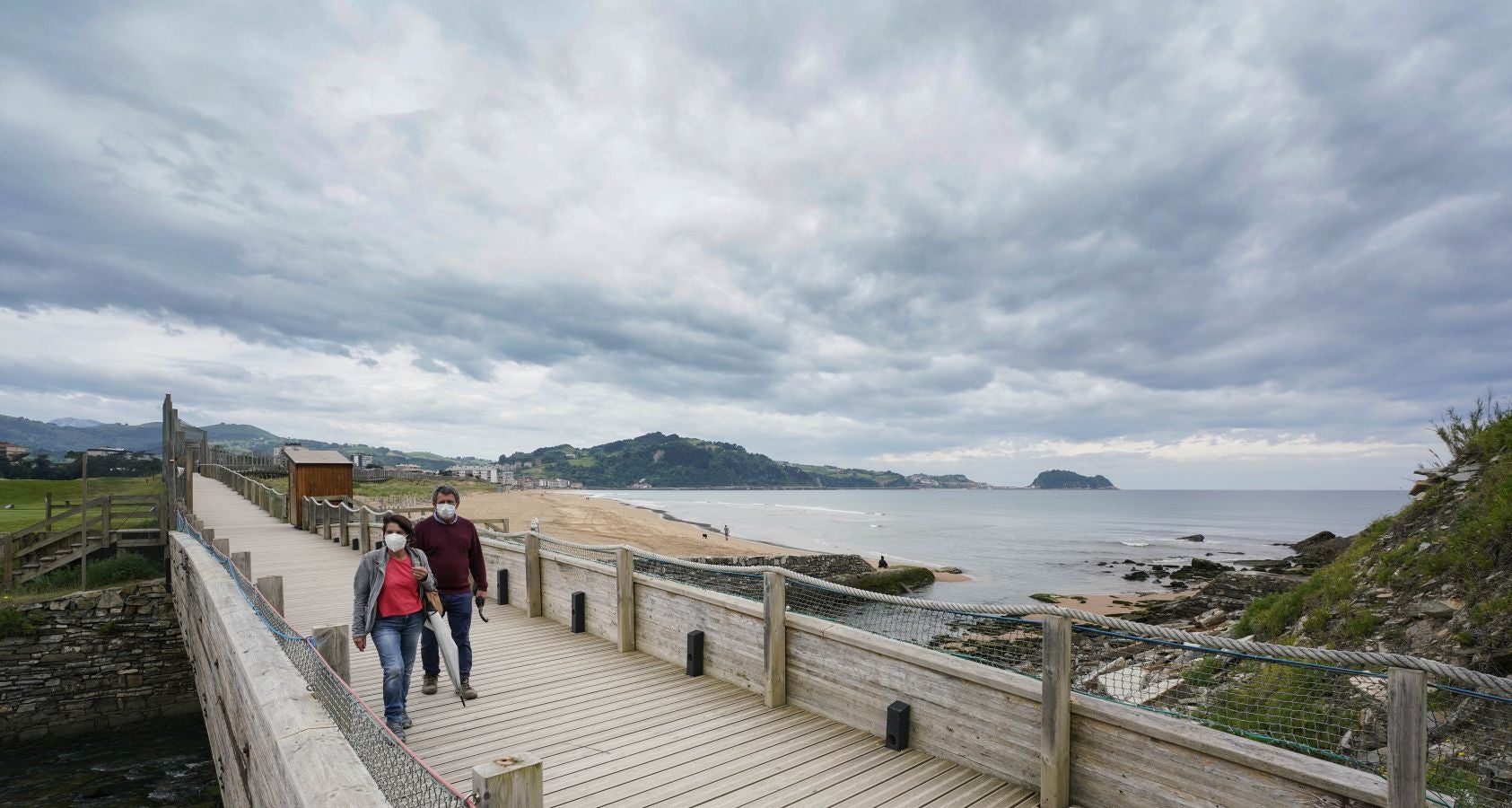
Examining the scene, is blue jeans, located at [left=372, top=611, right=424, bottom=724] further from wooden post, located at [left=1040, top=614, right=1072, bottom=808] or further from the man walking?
wooden post, located at [left=1040, top=614, right=1072, bottom=808]

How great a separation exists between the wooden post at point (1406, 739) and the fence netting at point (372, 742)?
12.8 ft

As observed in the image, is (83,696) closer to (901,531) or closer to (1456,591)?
(1456,591)

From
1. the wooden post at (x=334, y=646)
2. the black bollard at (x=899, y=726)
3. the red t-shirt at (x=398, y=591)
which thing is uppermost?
the red t-shirt at (x=398, y=591)

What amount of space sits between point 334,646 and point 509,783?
10.9 ft

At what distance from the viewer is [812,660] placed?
5910mm

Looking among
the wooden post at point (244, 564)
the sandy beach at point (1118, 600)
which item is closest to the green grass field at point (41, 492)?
the wooden post at point (244, 564)

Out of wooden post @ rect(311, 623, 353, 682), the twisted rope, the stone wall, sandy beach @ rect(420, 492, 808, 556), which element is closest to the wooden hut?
the stone wall

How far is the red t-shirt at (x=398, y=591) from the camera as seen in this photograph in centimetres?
540

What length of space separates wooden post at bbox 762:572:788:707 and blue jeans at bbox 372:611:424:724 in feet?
9.70

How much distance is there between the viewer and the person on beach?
5.26 metres

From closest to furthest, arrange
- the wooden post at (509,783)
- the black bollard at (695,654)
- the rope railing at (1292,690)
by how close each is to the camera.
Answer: the wooden post at (509,783) → the rope railing at (1292,690) → the black bollard at (695,654)

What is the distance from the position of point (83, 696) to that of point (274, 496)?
11.1 m

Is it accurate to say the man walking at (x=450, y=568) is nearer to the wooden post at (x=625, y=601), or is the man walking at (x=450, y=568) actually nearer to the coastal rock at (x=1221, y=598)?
the wooden post at (x=625, y=601)

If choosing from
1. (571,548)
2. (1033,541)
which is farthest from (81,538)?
(1033,541)
